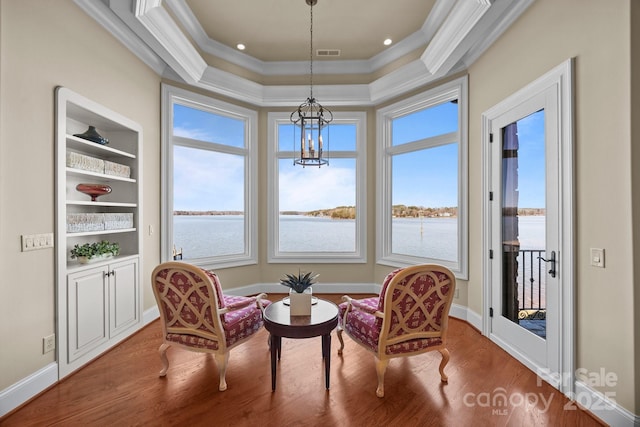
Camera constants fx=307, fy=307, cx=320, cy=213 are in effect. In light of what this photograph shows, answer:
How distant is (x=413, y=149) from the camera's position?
451 cm

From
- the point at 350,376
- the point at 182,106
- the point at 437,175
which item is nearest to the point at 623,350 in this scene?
the point at 350,376

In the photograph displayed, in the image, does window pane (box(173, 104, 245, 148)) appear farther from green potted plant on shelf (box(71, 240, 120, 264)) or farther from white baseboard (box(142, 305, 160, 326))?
white baseboard (box(142, 305, 160, 326))

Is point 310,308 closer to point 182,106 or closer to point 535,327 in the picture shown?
point 535,327

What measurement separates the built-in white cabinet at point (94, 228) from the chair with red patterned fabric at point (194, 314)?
0.81 meters

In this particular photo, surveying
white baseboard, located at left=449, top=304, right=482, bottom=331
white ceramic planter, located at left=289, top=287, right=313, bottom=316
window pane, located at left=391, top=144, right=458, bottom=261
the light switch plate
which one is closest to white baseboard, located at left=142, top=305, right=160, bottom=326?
white ceramic planter, located at left=289, top=287, right=313, bottom=316

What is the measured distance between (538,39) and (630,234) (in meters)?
1.75

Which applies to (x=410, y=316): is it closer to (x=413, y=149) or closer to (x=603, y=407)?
(x=603, y=407)

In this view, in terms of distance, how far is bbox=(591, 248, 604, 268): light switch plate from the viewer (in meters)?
2.01

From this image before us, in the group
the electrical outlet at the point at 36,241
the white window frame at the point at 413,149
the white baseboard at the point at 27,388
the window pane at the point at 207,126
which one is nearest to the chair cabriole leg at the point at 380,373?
the white window frame at the point at 413,149

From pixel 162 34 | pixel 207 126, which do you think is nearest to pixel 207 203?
pixel 207 126

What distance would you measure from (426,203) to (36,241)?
4270 mm

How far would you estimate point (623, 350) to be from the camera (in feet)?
Result: 6.22

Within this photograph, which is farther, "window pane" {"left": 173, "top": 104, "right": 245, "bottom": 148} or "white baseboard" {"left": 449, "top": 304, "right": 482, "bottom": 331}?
"window pane" {"left": 173, "top": 104, "right": 245, "bottom": 148}

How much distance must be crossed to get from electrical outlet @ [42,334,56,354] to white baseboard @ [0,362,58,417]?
12 cm
